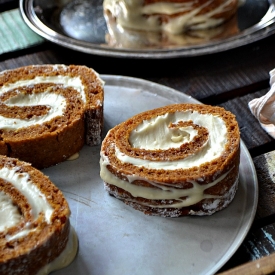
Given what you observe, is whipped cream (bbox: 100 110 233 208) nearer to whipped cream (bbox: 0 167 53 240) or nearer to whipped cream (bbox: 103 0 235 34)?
whipped cream (bbox: 0 167 53 240)

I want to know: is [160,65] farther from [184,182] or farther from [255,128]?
[184,182]

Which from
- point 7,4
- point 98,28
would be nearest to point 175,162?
point 98,28

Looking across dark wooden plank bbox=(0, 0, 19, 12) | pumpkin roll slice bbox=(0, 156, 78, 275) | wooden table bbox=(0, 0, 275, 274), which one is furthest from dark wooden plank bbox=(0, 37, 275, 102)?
pumpkin roll slice bbox=(0, 156, 78, 275)

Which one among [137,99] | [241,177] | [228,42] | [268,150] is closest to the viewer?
[241,177]

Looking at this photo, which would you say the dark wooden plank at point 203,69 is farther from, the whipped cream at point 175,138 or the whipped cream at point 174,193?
the whipped cream at point 174,193

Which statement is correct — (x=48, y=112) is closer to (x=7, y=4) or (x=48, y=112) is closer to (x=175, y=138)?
(x=175, y=138)

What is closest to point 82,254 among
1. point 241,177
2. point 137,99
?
point 241,177

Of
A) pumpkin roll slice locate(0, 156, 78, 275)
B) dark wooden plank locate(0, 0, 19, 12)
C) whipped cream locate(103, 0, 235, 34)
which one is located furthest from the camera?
dark wooden plank locate(0, 0, 19, 12)

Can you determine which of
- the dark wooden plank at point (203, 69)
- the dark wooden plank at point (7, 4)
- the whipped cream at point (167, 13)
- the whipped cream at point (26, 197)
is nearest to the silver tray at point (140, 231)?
the whipped cream at point (26, 197)
